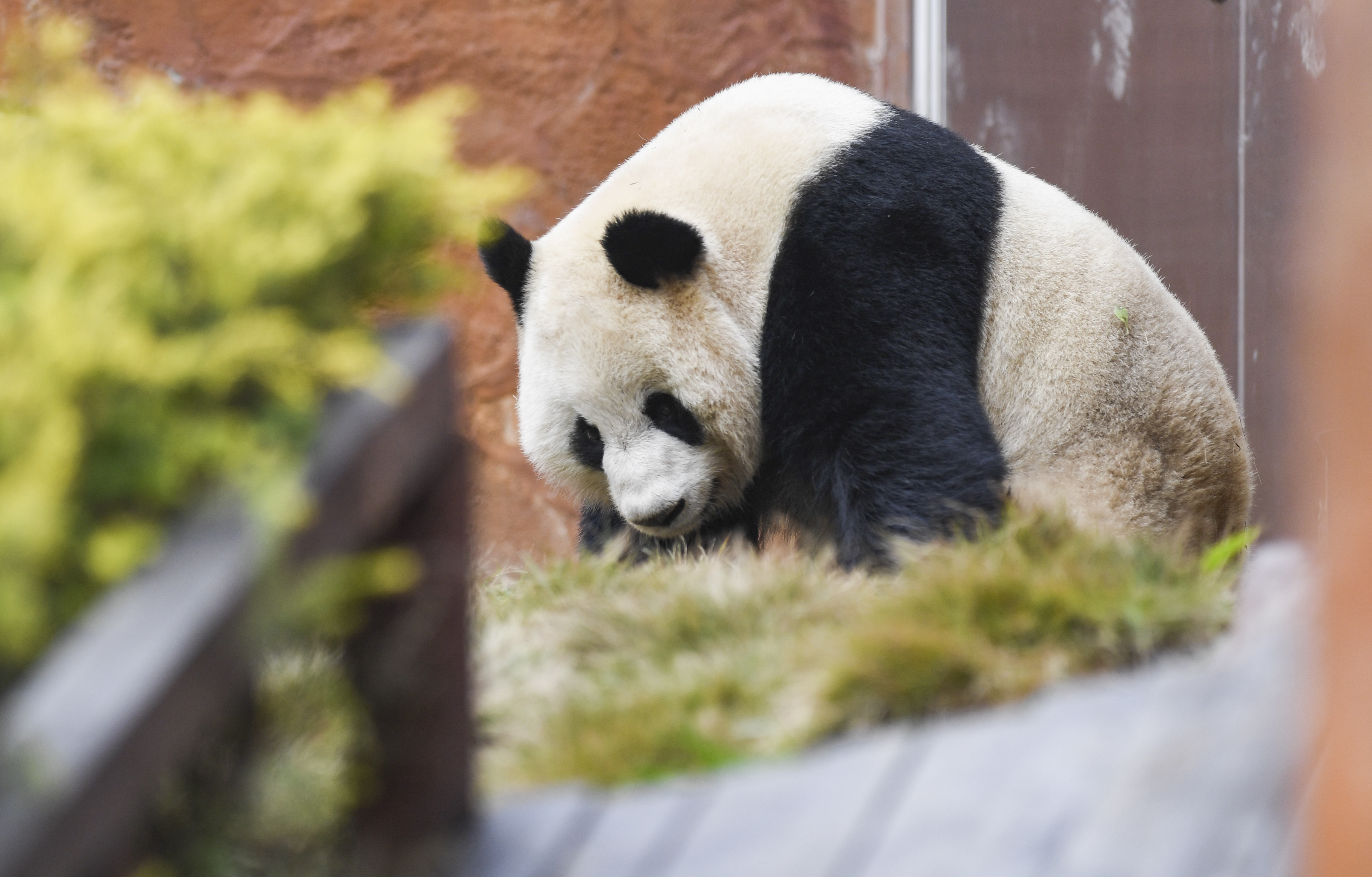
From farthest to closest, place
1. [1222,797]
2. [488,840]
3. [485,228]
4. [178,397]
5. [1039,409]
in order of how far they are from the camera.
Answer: [1039,409]
[485,228]
[488,840]
[1222,797]
[178,397]

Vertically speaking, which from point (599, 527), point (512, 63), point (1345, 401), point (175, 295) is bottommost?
point (599, 527)

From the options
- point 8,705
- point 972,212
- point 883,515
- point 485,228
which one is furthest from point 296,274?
point 972,212

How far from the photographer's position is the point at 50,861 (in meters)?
1.06

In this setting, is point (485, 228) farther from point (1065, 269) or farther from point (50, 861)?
point (50, 861)

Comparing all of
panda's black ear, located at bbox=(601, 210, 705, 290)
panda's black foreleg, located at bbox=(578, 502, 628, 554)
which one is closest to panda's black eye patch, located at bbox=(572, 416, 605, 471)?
panda's black foreleg, located at bbox=(578, 502, 628, 554)

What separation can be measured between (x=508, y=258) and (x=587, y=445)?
0.55 meters

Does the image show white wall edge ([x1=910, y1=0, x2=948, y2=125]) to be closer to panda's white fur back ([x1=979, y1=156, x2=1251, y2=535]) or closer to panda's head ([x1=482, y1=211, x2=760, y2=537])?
panda's white fur back ([x1=979, y1=156, x2=1251, y2=535])

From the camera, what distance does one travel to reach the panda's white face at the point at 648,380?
134 inches

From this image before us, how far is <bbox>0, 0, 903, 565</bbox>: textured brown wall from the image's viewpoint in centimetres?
534

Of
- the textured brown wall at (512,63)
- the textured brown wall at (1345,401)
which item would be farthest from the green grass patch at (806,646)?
the textured brown wall at (512,63)

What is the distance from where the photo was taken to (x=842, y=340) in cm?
328

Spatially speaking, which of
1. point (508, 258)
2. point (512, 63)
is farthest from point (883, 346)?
point (512, 63)

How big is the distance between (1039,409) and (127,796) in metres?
2.80

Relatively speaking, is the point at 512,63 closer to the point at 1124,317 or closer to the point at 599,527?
the point at 599,527
